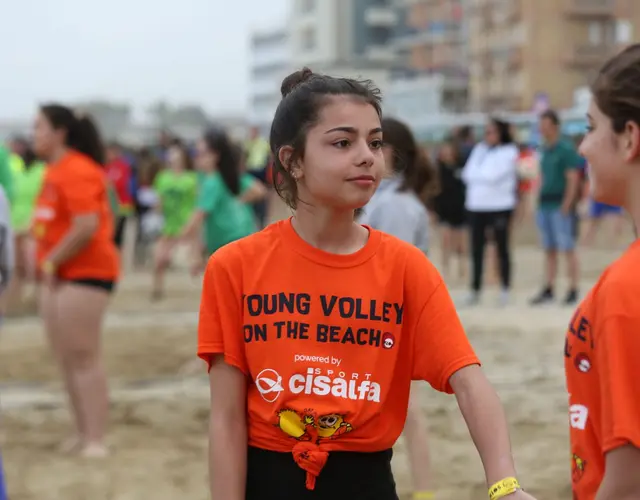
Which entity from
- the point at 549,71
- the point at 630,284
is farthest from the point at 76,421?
the point at 549,71

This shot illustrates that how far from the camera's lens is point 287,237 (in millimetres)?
2568

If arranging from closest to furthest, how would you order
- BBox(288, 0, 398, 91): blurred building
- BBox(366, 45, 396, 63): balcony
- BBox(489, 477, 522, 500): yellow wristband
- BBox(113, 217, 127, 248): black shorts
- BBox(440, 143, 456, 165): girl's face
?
BBox(489, 477, 522, 500): yellow wristband → BBox(440, 143, 456, 165): girl's face → BBox(113, 217, 127, 248): black shorts → BBox(366, 45, 396, 63): balcony → BBox(288, 0, 398, 91): blurred building

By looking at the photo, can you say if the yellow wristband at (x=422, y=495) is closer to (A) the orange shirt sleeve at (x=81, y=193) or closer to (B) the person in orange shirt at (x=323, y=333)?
(B) the person in orange shirt at (x=323, y=333)

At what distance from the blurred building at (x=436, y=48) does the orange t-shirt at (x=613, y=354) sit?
5963 centimetres

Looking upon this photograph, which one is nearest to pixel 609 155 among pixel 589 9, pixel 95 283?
pixel 95 283

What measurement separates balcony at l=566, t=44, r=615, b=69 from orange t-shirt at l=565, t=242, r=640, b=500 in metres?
55.0

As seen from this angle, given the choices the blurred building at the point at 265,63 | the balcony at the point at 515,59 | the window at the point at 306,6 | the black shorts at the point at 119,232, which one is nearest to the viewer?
the black shorts at the point at 119,232

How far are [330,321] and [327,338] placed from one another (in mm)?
38

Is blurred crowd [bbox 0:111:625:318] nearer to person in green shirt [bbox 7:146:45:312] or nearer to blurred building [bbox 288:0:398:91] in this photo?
person in green shirt [bbox 7:146:45:312]

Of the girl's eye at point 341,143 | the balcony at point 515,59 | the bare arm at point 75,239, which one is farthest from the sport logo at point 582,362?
the balcony at point 515,59

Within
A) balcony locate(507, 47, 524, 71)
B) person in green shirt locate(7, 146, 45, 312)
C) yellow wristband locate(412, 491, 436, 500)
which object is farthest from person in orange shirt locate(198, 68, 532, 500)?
balcony locate(507, 47, 524, 71)

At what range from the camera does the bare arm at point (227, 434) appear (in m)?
2.51

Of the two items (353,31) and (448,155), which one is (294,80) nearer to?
(448,155)

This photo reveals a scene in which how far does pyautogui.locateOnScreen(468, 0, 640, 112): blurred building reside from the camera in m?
55.6
